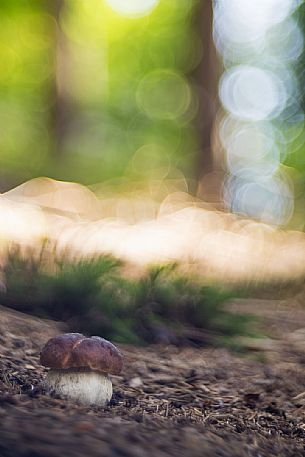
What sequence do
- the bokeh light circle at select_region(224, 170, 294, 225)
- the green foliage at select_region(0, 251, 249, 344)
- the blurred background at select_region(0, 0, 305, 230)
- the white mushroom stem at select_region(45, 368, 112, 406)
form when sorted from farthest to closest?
the blurred background at select_region(0, 0, 305, 230)
the bokeh light circle at select_region(224, 170, 294, 225)
the green foliage at select_region(0, 251, 249, 344)
the white mushroom stem at select_region(45, 368, 112, 406)

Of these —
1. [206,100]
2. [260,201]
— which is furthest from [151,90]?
[206,100]

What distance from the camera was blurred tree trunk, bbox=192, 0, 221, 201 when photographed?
400 inches

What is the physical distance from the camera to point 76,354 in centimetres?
255

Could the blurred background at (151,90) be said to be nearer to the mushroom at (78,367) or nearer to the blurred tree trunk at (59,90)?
the blurred tree trunk at (59,90)

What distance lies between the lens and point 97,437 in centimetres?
211

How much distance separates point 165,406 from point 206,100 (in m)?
8.00

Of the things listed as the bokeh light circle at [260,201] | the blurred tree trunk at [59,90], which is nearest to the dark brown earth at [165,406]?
the bokeh light circle at [260,201]

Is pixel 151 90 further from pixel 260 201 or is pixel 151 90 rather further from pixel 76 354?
pixel 76 354

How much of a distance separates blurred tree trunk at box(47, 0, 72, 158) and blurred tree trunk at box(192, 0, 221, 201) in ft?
7.42

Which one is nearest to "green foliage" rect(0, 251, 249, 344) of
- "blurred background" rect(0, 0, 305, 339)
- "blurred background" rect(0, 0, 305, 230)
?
"blurred background" rect(0, 0, 305, 339)

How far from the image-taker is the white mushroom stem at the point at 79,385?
2549mm

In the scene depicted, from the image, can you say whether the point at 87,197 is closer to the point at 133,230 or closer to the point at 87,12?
the point at 133,230

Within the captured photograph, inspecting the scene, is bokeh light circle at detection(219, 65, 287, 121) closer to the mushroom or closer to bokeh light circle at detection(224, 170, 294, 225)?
bokeh light circle at detection(224, 170, 294, 225)

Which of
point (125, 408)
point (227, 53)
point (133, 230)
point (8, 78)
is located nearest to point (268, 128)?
point (227, 53)
